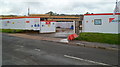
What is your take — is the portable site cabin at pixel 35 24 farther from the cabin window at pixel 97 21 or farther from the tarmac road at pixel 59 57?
the tarmac road at pixel 59 57

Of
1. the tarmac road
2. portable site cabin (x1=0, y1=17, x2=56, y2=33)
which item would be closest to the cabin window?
portable site cabin (x1=0, y1=17, x2=56, y2=33)

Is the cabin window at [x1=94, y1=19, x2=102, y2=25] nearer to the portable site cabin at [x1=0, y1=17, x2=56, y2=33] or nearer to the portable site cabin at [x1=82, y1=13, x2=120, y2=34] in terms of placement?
the portable site cabin at [x1=82, y1=13, x2=120, y2=34]

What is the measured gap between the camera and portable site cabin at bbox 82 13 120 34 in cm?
1855

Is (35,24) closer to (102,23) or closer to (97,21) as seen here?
(97,21)

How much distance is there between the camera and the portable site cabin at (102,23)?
1855 centimetres

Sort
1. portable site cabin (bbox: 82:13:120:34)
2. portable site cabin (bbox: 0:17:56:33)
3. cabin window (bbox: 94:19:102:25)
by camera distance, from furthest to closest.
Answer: portable site cabin (bbox: 0:17:56:33) → cabin window (bbox: 94:19:102:25) → portable site cabin (bbox: 82:13:120:34)

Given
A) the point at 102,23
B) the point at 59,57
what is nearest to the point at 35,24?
the point at 102,23

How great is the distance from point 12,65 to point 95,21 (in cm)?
1555

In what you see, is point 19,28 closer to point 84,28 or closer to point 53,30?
point 53,30

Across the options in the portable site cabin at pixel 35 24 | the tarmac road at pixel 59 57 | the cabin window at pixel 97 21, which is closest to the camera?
the tarmac road at pixel 59 57

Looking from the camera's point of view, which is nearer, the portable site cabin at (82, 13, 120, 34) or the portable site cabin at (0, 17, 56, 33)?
the portable site cabin at (82, 13, 120, 34)

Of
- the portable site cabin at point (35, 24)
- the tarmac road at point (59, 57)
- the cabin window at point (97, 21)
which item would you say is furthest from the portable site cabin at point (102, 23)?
the tarmac road at point (59, 57)

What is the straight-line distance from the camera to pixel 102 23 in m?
19.2

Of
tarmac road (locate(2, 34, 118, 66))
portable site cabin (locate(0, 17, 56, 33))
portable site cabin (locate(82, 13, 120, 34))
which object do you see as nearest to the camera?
tarmac road (locate(2, 34, 118, 66))
